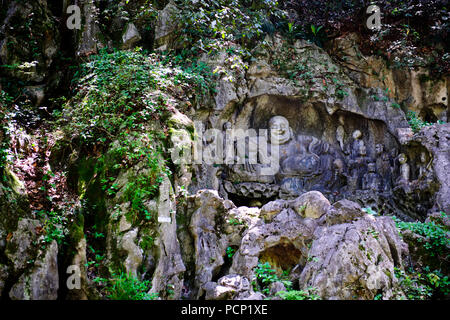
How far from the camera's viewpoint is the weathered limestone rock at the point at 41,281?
4590 mm

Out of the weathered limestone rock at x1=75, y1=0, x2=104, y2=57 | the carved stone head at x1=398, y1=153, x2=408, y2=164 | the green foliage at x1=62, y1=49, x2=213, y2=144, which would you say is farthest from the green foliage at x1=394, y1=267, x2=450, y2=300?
the weathered limestone rock at x1=75, y1=0, x2=104, y2=57

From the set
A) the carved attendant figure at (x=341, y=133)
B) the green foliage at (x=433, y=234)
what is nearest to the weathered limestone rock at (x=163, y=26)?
the carved attendant figure at (x=341, y=133)

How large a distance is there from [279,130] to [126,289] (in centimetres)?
733

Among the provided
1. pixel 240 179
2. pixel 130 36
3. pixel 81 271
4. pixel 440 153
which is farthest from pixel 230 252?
pixel 440 153

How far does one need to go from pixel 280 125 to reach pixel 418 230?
5.28 metres

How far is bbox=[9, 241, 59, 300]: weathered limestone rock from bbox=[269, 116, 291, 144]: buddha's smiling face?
24.6 feet

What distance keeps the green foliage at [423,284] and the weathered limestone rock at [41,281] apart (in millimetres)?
5171

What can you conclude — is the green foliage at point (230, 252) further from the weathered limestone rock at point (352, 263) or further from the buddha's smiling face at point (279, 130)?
the buddha's smiling face at point (279, 130)

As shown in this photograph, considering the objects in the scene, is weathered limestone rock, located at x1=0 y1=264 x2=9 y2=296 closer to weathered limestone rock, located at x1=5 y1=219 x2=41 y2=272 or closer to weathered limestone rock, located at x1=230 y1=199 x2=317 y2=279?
weathered limestone rock, located at x1=5 y1=219 x2=41 y2=272

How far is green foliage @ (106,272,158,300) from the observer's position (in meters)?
5.04

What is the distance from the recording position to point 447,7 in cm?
1070

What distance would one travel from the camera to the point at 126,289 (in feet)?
16.6
